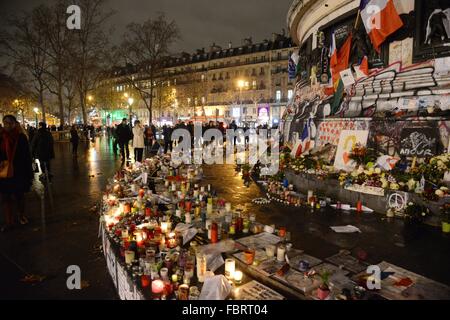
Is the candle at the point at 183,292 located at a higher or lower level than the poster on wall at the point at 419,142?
lower

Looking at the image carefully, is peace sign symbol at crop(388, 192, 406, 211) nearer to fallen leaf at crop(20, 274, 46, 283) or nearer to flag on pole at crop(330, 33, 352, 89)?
flag on pole at crop(330, 33, 352, 89)

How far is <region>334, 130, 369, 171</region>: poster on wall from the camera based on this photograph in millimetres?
8515

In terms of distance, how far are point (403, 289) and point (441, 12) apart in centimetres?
739

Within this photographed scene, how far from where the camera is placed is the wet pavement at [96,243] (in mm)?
4031

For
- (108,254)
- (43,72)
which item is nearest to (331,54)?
(108,254)

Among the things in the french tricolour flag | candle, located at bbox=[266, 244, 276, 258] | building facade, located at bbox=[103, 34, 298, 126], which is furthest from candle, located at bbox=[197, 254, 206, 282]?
building facade, located at bbox=[103, 34, 298, 126]

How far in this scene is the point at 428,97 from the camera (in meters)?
7.64

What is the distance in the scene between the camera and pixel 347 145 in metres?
9.00

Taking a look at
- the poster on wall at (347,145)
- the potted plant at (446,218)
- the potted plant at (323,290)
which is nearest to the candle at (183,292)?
the potted plant at (323,290)

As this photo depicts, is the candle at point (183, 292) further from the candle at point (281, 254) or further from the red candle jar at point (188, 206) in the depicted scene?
the red candle jar at point (188, 206)

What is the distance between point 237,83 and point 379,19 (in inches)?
2246

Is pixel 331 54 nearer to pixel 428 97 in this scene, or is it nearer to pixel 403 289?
pixel 428 97

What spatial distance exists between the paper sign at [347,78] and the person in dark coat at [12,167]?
9.62 metres

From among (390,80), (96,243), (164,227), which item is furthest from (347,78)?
(96,243)
